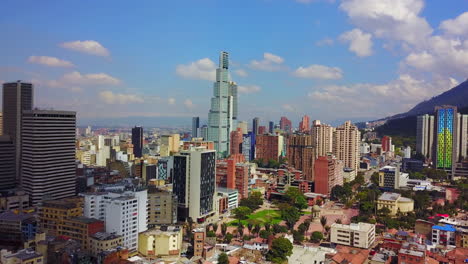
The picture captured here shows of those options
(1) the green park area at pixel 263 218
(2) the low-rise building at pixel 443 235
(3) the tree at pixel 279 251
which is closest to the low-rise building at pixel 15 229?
(3) the tree at pixel 279 251

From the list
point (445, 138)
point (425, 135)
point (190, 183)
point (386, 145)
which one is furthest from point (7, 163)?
point (386, 145)

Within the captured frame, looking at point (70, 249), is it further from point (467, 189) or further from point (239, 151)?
point (239, 151)

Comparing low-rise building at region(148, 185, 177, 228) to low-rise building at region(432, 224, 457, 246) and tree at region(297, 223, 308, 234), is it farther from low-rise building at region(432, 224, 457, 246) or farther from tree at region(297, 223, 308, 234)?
low-rise building at region(432, 224, 457, 246)

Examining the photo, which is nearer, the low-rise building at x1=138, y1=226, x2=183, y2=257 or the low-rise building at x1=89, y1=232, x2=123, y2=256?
the low-rise building at x1=89, y1=232, x2=123, y2=256

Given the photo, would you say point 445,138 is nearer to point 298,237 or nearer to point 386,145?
point 386,145

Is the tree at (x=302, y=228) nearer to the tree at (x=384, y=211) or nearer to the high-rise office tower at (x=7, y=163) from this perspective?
the tree at (x=384, y=211)

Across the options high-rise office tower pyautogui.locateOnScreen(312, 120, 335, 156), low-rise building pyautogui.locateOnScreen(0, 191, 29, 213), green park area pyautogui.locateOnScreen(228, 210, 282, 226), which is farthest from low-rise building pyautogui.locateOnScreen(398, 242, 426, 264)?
high-rise office tower pyautogui.locateOnScreen(312, 120, 335, 156)

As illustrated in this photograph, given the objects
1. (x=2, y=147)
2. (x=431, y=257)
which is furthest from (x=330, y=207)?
(x=2, y=147)
